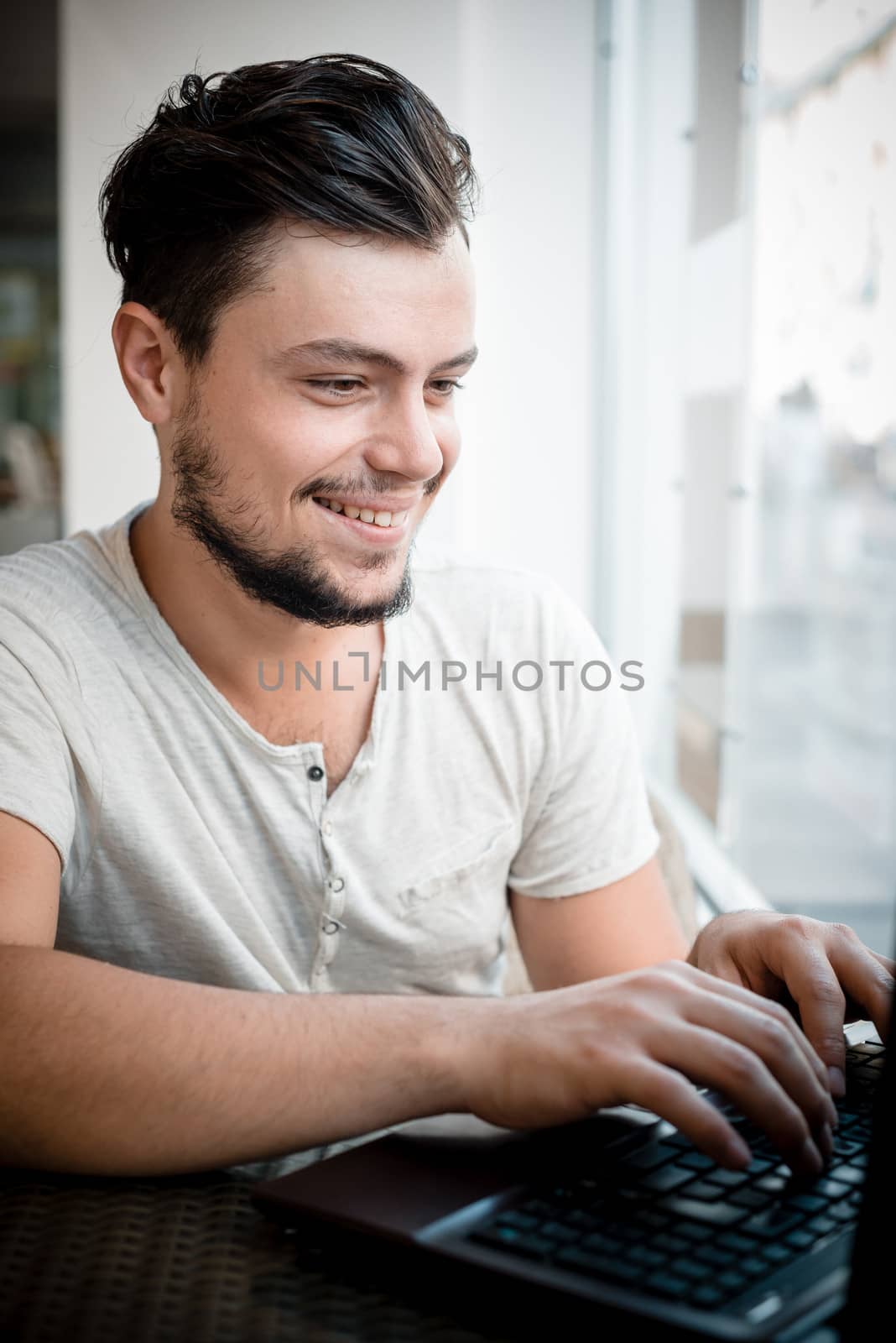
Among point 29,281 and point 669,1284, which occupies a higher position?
point 29,281

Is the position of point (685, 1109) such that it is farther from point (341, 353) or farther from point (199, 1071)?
point (341, 353)

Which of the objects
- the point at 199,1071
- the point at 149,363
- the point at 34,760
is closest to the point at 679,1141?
the point at 199,1071

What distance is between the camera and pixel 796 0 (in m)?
2.03

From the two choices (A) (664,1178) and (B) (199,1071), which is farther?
(B) (199,1071)

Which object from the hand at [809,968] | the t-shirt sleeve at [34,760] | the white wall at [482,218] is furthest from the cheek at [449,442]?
the white wall at [482,218]

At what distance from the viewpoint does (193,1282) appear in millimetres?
522

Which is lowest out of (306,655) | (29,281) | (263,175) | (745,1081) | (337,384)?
(745,1081)

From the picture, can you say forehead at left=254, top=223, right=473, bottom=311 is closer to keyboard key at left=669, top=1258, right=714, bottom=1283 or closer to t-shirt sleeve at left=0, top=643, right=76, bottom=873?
t-shirt sleeve at left=0, top=643, right=76, bottom=873

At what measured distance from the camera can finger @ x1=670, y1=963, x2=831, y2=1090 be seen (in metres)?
0.62

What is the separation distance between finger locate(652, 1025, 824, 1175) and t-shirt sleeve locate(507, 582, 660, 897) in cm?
60

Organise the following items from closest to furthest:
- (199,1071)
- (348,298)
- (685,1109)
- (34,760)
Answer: (685,1109) → (199,1071) → (34,760) → (348,298)

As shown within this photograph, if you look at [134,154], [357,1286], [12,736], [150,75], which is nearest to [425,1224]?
[357,1286]

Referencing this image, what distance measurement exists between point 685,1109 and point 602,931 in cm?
64

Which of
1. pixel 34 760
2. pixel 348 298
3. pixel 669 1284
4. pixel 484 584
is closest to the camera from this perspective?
pixel 669 1284
